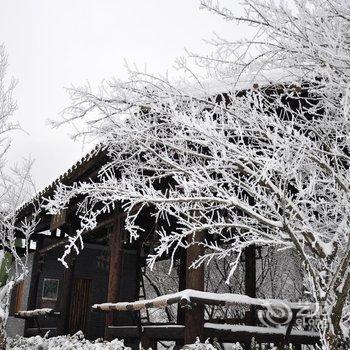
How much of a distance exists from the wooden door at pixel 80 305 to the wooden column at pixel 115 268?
21.3 feet

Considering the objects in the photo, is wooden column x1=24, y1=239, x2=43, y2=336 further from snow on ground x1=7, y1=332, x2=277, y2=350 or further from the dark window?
snow on ground x1=7, y1=332, x2=277, y2=350

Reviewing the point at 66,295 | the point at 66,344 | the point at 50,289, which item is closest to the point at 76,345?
the point at 66,344

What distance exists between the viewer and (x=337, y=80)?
4.08 metres

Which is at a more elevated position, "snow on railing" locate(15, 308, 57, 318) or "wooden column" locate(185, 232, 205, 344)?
"wooden column" locate(185, 232, 205, 344)

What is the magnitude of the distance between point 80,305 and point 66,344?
690 centimetres

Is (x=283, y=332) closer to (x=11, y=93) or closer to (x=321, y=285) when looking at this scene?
(x=321, y=285)

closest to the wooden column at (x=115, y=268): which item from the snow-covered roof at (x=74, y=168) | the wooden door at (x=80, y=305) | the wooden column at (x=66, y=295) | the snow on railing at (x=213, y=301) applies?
the snow-covered roof at (x=74, y=168)

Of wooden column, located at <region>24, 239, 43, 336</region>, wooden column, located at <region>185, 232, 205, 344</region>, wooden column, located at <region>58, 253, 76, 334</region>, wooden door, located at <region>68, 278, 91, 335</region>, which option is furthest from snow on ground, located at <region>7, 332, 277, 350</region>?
wooden door, located at <region>68, 278, 91, 335</region>

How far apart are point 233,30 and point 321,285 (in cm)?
296

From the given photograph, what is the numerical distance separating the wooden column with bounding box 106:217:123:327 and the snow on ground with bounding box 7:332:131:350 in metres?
0.75

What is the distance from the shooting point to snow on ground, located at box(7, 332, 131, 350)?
6789 millimetres

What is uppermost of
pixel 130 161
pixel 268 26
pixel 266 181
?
pixel 268 26

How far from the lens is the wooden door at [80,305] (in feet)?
47.8

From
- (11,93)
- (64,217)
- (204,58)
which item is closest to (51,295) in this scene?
(64,217)
